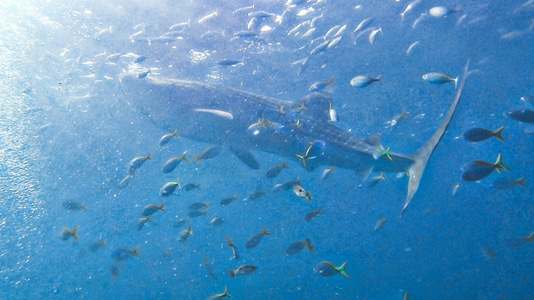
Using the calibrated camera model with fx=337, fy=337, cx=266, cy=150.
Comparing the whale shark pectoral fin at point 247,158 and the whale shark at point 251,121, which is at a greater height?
the whale shark at point 251,121

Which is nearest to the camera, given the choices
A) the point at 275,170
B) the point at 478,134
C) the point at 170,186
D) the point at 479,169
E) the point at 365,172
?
the point at 479,169

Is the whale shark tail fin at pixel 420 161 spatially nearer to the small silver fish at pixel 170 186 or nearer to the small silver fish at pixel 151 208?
the small silver fish at pixel 170 186

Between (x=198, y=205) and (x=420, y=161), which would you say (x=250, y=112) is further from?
(x=420, y=161)

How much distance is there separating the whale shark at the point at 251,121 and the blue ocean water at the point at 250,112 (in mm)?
364

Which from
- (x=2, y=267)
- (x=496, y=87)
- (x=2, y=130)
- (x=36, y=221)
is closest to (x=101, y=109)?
(x=2, y=130)

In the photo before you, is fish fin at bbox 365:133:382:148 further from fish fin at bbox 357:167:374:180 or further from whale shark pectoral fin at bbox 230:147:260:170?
whale shark pectoral fin at bbox 230:147:260:170

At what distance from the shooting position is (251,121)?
9.54 m

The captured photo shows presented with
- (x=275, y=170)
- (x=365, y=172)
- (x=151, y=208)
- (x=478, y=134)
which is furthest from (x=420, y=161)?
(x=151, y=208)

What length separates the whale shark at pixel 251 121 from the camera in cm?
830

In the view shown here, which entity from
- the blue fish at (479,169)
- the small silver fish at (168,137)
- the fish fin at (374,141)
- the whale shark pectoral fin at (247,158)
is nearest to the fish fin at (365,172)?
the fish fin at (374,141)

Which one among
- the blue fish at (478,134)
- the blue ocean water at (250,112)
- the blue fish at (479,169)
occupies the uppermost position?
the blue fish at (478,134)

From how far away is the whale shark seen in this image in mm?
8302

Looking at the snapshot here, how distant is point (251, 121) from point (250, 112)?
0.95 ft

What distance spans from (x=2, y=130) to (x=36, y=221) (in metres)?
12.5
